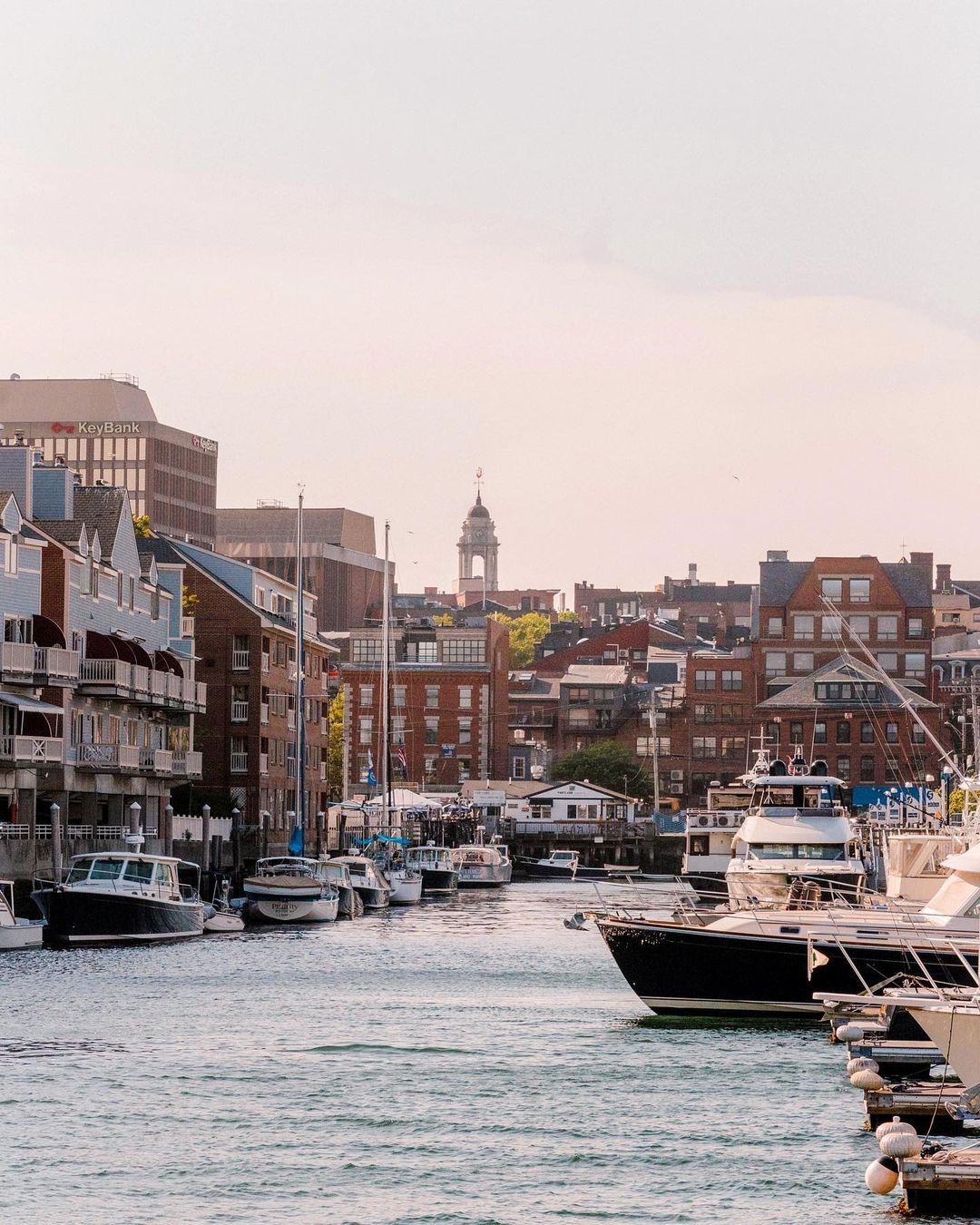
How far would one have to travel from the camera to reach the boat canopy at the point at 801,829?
59.1 metres

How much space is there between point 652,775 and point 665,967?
150 meters

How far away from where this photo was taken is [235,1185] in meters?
29.0

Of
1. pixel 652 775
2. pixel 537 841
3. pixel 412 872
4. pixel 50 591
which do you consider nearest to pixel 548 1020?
pixel 50 591

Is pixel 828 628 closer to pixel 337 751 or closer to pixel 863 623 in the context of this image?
pixel 863 623

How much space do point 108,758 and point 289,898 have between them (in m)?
10.9

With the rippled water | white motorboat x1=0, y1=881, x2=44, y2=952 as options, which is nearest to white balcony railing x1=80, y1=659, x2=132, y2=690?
white motorboat x1=0, y1=881, x2=44, y2=952

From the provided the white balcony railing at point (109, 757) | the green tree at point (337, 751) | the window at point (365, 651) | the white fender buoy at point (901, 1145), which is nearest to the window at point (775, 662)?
the window at point (365, 651)

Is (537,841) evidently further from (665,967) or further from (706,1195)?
(706,1195)

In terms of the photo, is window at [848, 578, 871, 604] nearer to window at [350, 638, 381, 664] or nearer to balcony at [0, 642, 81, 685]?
window at [350, 638, 381, 664]

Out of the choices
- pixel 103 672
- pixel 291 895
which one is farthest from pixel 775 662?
pixel 291 895

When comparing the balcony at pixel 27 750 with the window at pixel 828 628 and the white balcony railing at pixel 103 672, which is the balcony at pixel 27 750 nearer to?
the white balcony railing at pixel 103 672

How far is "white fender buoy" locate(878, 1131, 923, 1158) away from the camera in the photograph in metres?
25.7

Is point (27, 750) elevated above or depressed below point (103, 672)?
below

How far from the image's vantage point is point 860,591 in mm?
185000
